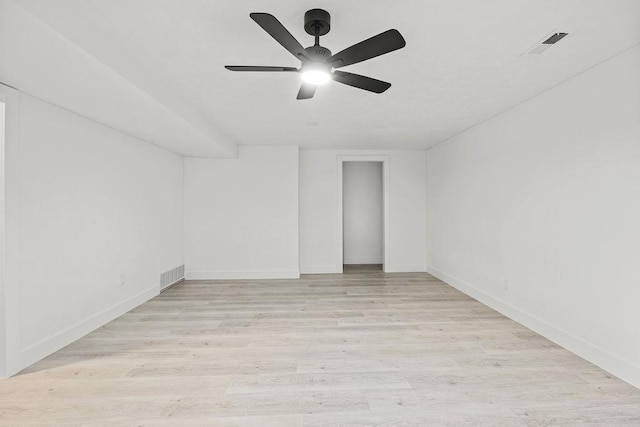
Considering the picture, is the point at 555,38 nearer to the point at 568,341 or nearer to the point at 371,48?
the point at 371,48

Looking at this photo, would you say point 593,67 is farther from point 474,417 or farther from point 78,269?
point 78,269

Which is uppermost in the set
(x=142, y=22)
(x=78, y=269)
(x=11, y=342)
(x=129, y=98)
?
(x=142, y=22)

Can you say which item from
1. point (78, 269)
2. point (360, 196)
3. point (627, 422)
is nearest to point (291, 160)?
point (360, 196)

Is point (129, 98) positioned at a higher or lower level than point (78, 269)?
higher

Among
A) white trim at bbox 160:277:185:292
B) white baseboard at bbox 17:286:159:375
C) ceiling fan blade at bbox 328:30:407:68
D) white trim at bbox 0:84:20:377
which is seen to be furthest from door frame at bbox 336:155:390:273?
white trim at bbox 0:84:20:377

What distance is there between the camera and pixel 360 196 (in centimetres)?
675

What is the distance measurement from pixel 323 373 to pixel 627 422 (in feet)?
5.99

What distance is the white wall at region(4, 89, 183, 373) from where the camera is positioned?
92.3 inches

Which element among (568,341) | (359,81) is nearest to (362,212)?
(568,341)

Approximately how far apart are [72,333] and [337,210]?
402 cm

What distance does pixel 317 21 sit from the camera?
5.64ft

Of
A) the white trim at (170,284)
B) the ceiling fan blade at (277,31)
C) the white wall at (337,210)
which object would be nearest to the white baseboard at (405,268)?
the white wall at (337,210)

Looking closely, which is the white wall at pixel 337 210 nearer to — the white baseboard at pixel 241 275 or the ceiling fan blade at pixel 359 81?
the white baseboard at pixel 241 275

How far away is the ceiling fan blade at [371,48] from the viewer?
153 centimetres
